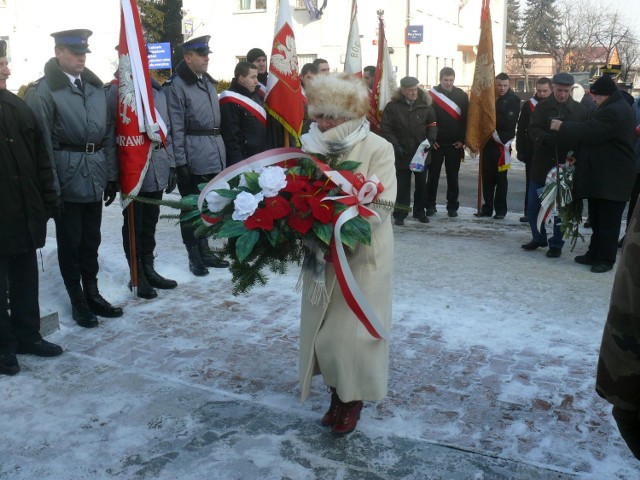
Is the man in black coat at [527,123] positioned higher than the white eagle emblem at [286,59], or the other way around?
the white eagle emblem at [286,59]

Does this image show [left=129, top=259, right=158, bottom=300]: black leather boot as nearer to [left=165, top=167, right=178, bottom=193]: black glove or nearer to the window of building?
[left=165, top=167, right=178, bottom=193]: black glove

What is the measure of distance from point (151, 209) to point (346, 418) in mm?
3560

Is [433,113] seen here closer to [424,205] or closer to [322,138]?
[424,205]

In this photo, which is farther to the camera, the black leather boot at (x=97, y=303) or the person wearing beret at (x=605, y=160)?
the person wearing beret at (x=605, y=160)

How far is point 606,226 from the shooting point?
757 cm

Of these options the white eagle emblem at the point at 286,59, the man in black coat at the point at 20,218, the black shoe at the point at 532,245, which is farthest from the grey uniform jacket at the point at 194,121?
the black shoe at the point at 532,245

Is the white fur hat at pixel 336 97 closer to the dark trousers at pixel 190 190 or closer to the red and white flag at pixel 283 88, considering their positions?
the dark trousers at pixel 190 190

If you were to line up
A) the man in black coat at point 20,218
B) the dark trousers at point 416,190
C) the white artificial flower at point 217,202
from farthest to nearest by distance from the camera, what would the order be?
the dark trousers at point 416,190, the man in black coat at point 20,218, the white artificial flower at point 217,202

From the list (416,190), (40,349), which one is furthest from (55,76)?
(416,190)

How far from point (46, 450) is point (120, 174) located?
9.40ft

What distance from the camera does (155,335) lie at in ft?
18.6

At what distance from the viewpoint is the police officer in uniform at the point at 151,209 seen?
21.3 ft

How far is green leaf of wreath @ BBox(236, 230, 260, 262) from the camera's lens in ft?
11.6

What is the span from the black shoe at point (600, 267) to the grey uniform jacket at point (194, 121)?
4.05 m
